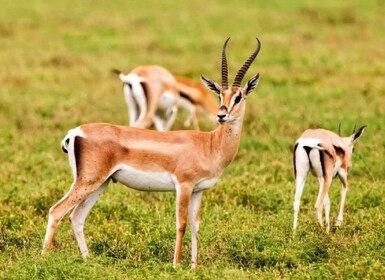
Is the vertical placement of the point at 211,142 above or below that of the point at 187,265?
above

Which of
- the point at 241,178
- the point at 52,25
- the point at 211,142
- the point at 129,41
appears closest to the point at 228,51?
the point at 129,41

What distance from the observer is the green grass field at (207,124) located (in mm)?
6551

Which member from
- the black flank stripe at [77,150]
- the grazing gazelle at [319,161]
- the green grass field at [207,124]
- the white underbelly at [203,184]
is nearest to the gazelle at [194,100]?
the green grass field at [207,124]

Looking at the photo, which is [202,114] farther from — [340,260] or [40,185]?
[340,260]

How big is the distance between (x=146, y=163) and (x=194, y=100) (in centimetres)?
535

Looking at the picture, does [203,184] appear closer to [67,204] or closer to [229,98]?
[229,98]

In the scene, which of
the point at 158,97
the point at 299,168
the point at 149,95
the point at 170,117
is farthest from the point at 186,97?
the point at 299,168

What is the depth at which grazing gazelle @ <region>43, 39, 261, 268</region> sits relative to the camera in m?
6.57

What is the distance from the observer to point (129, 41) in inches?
695

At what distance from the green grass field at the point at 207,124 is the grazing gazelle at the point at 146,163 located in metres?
0.29

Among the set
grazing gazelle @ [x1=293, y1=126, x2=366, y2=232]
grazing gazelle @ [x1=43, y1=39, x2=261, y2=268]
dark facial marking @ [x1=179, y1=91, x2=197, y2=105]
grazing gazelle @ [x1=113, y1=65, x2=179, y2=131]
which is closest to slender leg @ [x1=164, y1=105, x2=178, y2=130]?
grazing gazelle @ [x1=113, y1=65, x2=179, y2=131]

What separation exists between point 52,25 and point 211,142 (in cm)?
1301

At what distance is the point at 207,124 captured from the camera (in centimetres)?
1226

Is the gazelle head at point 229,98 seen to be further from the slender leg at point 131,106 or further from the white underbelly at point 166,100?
the white underbelly at point 166,100
